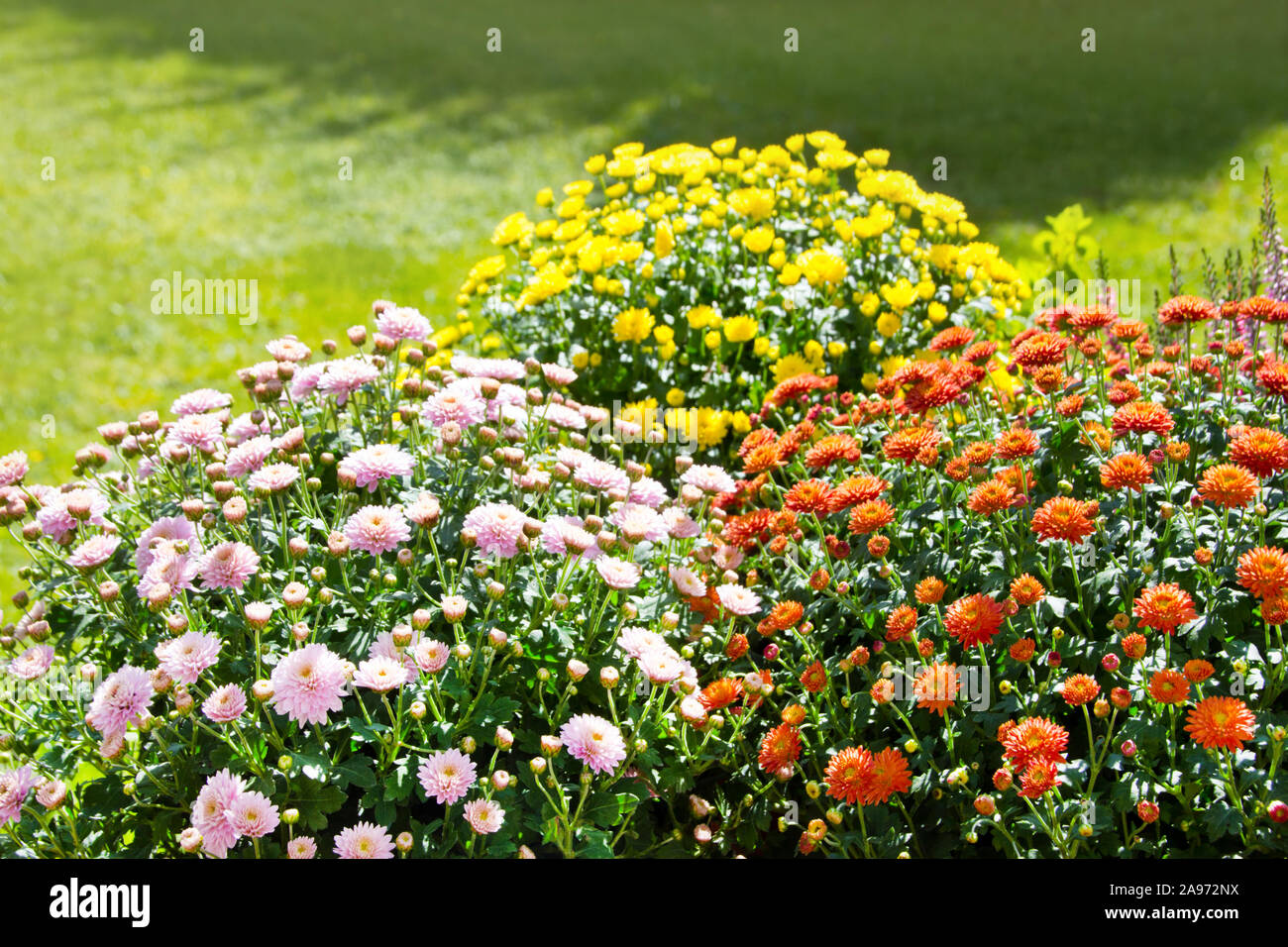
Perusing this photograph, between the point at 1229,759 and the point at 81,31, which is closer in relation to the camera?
the point at 1229,759

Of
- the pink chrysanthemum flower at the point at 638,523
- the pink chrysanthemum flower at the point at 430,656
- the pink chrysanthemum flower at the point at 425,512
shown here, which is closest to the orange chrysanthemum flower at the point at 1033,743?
the pink chrysanthemum flower at the point at 638,523

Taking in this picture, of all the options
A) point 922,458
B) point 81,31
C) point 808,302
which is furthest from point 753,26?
point 922,458

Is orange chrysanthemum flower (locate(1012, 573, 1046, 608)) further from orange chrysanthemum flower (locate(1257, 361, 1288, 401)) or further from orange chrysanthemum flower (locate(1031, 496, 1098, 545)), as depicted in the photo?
orange chrysanthemum flower (locate(1257, 361, 1288, 401))

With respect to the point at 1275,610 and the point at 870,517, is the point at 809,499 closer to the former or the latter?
the point at 870,517

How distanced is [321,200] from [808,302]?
7087 mm

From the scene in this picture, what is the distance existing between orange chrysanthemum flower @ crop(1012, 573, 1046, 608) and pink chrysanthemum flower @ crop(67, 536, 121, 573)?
201cm

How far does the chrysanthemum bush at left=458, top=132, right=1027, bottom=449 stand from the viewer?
3986 mm

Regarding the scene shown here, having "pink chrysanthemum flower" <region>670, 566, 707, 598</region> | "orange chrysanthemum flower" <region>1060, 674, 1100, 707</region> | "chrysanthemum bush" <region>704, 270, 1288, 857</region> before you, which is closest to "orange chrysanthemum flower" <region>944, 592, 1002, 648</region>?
"chrysanthemum bush" <region>704, 270, 1288, 857</region>

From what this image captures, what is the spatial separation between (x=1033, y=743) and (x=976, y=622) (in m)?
0.28

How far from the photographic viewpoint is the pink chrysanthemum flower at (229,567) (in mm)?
2320

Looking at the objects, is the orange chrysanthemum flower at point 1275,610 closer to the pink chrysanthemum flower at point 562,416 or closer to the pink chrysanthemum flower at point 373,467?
the pink chrysanthemum flower at point 562,416

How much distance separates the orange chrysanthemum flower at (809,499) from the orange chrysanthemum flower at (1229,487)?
812mm
